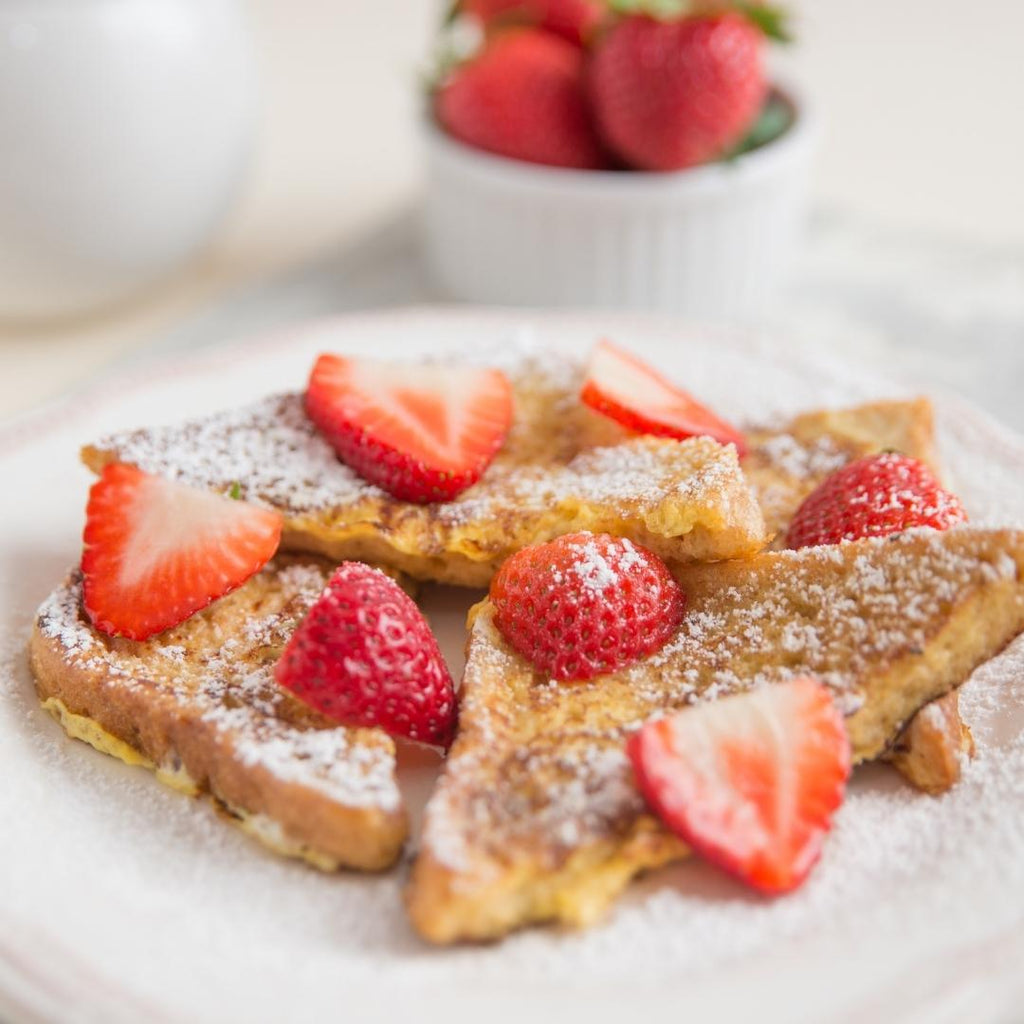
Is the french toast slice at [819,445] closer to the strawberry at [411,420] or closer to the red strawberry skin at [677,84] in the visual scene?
the strawberry at [411,420]

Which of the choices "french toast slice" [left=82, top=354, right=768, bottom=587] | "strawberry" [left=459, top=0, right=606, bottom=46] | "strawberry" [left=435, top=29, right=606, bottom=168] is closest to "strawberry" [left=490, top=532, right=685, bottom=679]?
"french toast slice" [left=82, top=354, right=768, bottom=587]

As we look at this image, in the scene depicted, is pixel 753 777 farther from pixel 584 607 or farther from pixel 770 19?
pixel 770 19

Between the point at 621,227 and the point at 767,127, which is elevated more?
the point at 767,127

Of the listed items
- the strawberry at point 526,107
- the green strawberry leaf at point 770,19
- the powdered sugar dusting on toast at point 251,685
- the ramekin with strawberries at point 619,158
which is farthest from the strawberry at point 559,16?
the powdered sugar dusting on toast at point 251,685

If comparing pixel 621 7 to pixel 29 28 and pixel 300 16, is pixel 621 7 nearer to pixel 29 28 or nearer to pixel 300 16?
pixel 29 28

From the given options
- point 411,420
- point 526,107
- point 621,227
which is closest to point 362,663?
point 411,420

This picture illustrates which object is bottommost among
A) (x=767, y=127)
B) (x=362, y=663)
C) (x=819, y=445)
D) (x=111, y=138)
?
(x=111, y=138)

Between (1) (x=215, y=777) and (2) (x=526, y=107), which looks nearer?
(1) (x=215, y=777)
